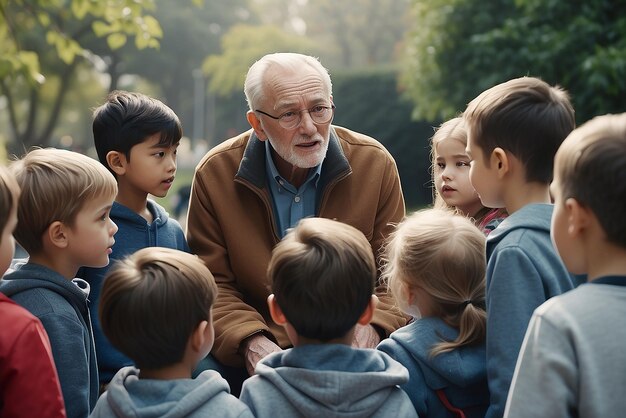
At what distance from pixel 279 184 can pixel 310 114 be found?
0.36m

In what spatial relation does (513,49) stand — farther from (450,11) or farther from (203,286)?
(203,286)

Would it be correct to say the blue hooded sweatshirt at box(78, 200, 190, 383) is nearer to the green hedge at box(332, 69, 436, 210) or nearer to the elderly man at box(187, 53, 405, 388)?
the elderly man at box(187, 53, 405, 388)

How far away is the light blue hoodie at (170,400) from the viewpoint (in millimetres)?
2334

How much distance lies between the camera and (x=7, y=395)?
7.72 ft

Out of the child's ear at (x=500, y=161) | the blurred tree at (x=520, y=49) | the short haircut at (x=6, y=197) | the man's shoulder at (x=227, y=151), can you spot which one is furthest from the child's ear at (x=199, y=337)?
the blurred tree at (x=520, y=49)

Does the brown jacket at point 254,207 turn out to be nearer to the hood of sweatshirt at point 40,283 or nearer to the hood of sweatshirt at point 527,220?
the hood of sweatshirt at point 40,283

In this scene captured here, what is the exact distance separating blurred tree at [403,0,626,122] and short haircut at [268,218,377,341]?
10025mm

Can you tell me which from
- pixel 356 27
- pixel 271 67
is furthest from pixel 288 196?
pixel 356 27

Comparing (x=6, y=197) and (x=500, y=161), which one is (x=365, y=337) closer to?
(x=500, y=161)

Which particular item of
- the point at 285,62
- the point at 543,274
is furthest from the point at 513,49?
the point at 543,274

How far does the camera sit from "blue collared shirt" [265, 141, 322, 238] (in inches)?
165

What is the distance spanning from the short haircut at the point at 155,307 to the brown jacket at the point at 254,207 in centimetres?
155

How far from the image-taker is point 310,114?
13.7 feet

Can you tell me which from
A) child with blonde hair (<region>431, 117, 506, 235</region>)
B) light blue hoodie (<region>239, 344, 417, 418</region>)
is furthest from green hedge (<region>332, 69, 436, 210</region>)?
light blue hoodie (<region>239, 344, 417, 418</region>)
